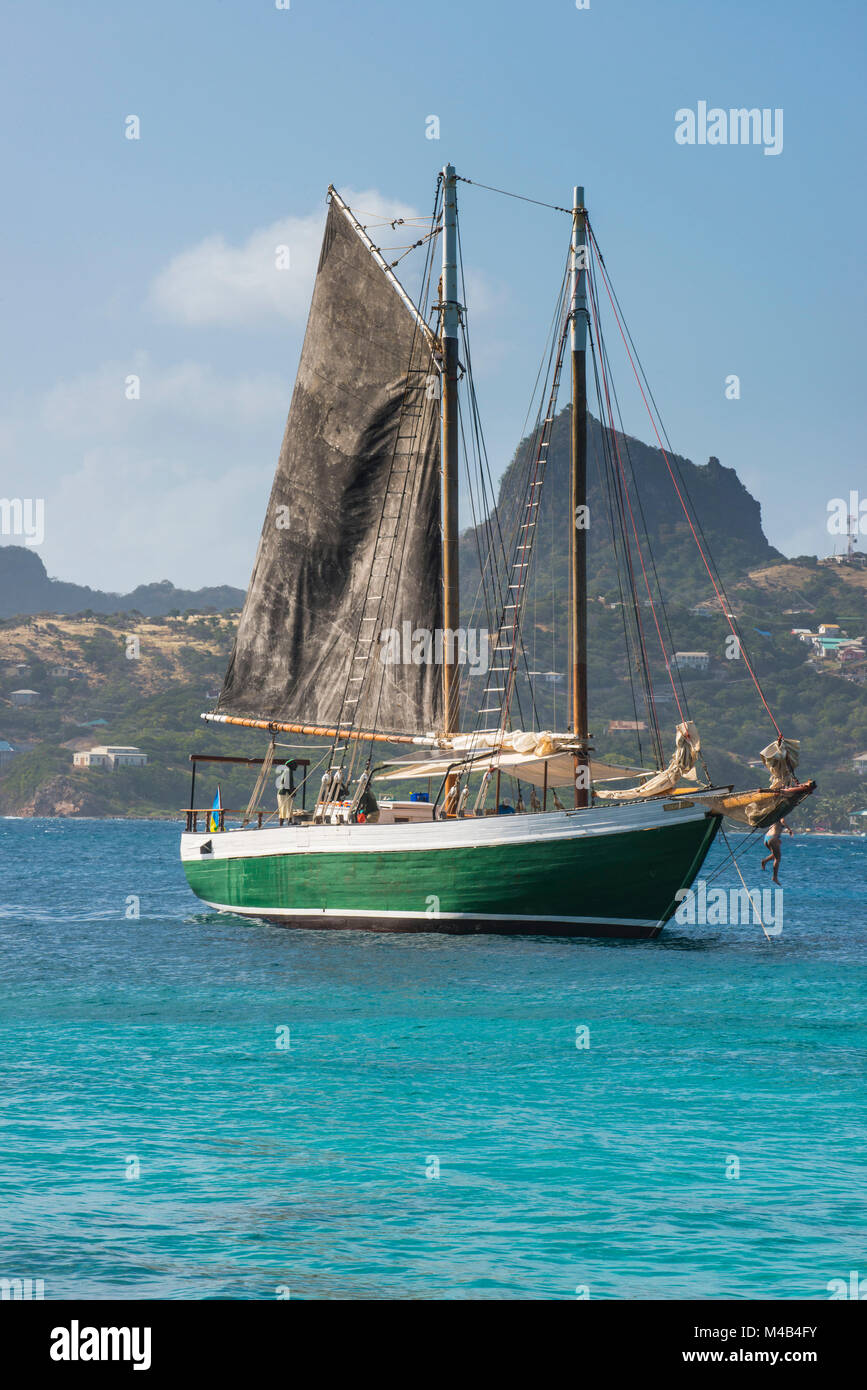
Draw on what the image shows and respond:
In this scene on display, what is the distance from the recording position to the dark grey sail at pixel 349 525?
3700cm

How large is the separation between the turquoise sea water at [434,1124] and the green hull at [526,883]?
0.68 meters

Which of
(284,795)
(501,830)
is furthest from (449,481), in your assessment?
(501,830)

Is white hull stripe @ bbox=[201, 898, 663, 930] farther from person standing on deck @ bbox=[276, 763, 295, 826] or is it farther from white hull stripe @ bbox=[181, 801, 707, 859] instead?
person standing on deck @ bbox=[276, 763, 295, 826]

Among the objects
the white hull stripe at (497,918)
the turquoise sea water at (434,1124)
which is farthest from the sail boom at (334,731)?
the turquoise sea water at (434,1124)

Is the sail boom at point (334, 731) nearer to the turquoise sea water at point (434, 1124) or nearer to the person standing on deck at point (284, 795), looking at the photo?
the person standing on deck at point (284, 795)

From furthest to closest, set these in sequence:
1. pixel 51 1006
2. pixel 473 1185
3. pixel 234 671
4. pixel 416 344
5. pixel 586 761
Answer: pixel 234 671 → pixel 416 344 → pixel 586 761 → pixel 51 1006 → pixel 473 1185

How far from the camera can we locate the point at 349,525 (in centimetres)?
3806

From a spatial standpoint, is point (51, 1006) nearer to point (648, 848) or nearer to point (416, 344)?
point (648, 848)

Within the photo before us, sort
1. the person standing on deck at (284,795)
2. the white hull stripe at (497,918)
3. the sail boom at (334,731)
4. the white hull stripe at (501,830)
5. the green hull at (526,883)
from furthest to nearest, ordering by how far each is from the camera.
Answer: the sail boom at (334,731)
the person standing on deck at (284,795)
the white hull stripe at (497,918)
the green hull at (526,883)
the white hull stripe at (501,830)

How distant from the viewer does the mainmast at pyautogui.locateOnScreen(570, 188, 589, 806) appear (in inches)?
1274

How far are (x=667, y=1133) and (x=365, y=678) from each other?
23.8 meters

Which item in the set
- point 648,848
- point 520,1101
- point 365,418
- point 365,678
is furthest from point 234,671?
point 520,1101

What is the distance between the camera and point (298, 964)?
29.7 meters

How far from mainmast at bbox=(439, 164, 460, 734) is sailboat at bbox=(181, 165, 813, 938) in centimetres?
6
